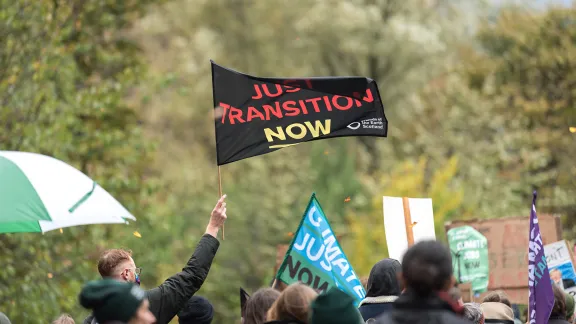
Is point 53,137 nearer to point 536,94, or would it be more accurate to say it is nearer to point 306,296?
point 306,296

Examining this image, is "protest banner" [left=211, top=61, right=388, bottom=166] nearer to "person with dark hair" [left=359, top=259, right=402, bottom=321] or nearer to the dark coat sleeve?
the dark coat sleeve

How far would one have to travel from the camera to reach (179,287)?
233 inches

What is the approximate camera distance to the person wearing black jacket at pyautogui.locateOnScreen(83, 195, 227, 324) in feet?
19.1

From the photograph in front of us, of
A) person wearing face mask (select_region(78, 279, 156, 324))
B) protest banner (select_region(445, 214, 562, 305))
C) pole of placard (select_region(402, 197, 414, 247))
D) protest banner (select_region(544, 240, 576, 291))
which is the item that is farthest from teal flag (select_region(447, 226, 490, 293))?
person wearing face mask (select_region(78, 279, 156, 324))

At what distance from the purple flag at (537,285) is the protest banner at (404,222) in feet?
4.79

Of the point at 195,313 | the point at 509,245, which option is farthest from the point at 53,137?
the point at 195,313

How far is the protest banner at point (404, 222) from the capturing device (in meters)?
8.48

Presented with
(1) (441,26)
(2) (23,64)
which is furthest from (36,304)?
(1) (441,26)

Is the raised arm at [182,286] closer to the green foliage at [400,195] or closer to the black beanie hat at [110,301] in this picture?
the black beanie hat at [110,301]

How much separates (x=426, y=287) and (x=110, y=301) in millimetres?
1430

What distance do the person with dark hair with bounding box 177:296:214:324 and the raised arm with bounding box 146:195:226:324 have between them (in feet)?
3.22

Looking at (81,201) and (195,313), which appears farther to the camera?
(81,201)

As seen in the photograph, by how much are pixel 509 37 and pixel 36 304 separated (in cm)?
1810

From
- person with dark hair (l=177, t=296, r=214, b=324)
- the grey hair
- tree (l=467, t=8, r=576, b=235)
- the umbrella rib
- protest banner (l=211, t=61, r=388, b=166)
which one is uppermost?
tree (l=467, t=8, r=576, b=235)
